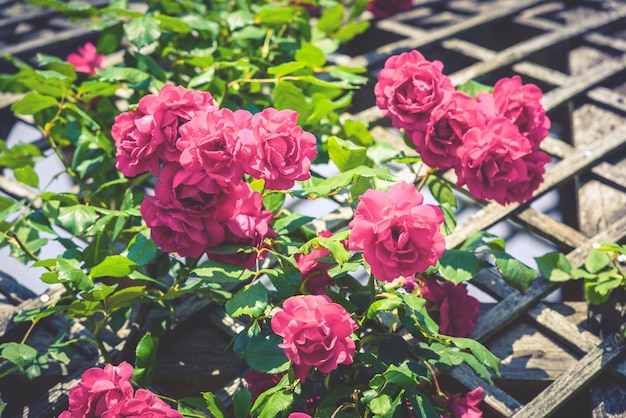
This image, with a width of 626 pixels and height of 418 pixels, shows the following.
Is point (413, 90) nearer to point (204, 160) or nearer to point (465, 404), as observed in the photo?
point (204, 160)

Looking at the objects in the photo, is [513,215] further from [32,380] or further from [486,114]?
[32,380]

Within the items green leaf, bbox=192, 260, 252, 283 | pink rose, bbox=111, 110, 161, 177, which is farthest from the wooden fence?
pink rose, bbox=111, 110, 161, 177

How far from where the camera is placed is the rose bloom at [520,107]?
3.85 ft

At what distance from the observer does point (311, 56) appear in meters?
1.49

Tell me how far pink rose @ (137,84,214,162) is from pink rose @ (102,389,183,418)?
0.32m

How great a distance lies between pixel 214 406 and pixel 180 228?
0.81 ft

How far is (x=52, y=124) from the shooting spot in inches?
54.2

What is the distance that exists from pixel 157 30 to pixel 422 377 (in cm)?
82

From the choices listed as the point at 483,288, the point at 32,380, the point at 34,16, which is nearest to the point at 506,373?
the point at 483,288

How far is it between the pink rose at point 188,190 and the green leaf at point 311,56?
1.86 feet

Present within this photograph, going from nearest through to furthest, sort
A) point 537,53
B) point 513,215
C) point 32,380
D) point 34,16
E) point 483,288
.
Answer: point 32,380 → point 483,288 → point 513,215 → point 537,53 → point 34,16

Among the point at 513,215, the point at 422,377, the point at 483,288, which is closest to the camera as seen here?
the point at 422,377

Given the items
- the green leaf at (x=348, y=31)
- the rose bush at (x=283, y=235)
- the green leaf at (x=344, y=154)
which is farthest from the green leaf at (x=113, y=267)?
the green leaf at (x=348, y=31)

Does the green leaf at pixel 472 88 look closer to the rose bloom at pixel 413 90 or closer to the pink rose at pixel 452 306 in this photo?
the rose bloom at pixel 413 90
